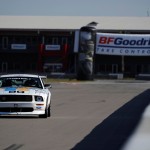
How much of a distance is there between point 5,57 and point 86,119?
62.0 m

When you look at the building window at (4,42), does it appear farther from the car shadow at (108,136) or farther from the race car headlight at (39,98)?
the car shadow at (108,136)

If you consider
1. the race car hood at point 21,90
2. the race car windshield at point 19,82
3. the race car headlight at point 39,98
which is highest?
the race car windshield at point 19,82

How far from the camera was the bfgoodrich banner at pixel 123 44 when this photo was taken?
2876 inches

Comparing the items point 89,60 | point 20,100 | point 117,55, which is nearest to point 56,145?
point 20,100

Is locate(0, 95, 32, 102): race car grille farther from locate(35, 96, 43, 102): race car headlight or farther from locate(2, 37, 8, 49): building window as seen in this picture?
locate(2, 37, 8, 49): building window

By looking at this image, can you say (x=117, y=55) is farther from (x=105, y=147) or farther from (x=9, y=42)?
(x=105, y=147)

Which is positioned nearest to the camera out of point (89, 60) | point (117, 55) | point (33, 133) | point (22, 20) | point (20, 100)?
point (33, 133)

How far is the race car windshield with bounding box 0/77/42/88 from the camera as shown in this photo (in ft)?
61.5

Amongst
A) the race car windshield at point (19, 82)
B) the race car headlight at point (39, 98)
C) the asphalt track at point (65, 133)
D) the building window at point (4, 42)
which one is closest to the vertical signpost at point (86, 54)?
the building window at point (4, 42)

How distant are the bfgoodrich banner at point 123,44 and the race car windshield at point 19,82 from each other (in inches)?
2146

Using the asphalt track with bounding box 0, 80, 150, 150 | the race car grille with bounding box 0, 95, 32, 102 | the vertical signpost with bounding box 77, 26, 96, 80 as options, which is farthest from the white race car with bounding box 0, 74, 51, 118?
the vertical signpost with bounding box 77, 26, 96, 80

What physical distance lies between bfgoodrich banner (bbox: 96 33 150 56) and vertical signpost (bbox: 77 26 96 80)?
6617mm

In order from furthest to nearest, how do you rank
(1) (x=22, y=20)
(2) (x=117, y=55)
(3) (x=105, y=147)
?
(1) (x=22, y=20)
(2) (x=117, y=55)
(3) (x=105, y=147)

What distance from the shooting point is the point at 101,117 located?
Answer: 1842cm
